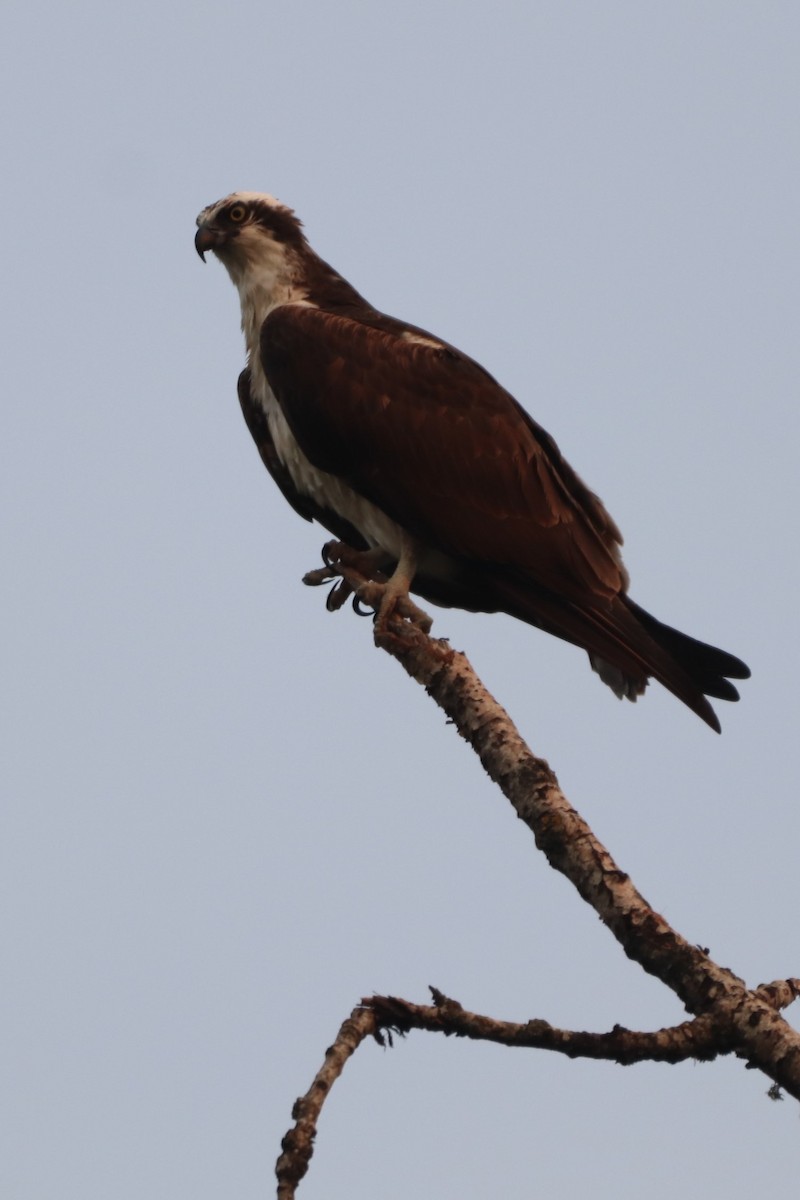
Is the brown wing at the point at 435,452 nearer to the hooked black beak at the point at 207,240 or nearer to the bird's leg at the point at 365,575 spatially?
the bird's leg at the point at 365,575

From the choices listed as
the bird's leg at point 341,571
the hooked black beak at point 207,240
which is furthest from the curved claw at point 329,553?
the hooked black beak at point 207,240

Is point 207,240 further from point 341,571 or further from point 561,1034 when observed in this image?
point 561,1034

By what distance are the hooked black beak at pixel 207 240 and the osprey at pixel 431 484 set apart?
63 centimetres

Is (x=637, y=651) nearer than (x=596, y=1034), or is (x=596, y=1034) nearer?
(x=596, y=1034)

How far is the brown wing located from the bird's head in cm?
65

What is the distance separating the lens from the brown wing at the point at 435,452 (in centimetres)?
625

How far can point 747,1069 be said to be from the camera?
3.89m

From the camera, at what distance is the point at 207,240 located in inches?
287

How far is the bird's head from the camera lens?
723cm

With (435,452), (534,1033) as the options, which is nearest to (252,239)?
(435,452)

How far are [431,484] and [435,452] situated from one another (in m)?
0.15

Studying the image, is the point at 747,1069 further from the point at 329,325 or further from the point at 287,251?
the point at 287,251

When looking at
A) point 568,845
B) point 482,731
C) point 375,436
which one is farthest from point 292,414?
point 568,845

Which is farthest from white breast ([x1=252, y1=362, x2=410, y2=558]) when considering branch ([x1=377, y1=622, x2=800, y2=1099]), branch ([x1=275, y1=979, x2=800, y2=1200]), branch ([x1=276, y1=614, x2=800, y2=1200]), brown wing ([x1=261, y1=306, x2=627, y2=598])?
branch ([x1=275, y1=979, x2=800, y2=1200])
